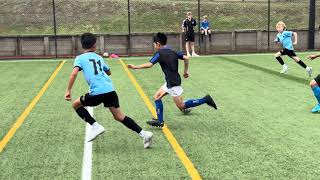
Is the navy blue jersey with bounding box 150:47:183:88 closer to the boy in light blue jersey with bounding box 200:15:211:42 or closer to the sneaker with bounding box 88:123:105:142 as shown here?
the sneaker with bounding box 88:123:105:142

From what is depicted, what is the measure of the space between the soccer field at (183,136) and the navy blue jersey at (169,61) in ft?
2.65

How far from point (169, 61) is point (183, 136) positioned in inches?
53.1

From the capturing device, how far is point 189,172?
618cm

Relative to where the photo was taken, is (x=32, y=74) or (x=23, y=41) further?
(x=23, y=41)

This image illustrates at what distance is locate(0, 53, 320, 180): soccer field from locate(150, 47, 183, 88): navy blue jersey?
81cm

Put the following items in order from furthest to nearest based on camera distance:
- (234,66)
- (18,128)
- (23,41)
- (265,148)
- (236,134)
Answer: (23,41) < (234,66) < (18,128) < (236,134) < (265,148)

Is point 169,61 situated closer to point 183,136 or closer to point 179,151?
point 183,136

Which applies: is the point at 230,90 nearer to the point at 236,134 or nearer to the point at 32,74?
the point at 236,134

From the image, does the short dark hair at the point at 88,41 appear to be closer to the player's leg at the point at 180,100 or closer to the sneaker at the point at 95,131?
the sneaker at the point at 95,131

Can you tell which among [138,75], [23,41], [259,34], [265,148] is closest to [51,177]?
[265,148]

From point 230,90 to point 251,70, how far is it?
5.11m

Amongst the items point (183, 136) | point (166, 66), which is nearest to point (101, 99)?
point (183, 136)

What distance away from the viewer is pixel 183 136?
26.8 ft

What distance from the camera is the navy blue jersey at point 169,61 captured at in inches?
339
